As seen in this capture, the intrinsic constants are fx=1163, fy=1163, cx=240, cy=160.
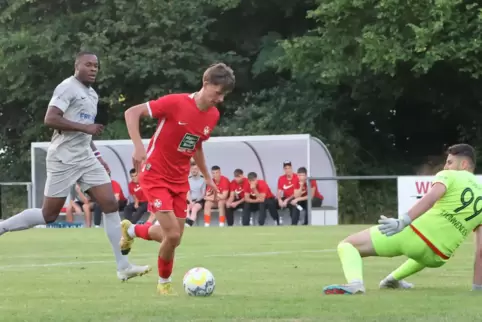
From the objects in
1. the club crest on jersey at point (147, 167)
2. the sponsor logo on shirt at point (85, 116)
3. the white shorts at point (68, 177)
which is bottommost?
the white shorts at point (68, 177)

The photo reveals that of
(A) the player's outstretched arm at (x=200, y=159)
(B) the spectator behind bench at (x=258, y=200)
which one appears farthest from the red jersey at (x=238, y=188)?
(A) the player's outstretched arm at (x=200, y=159)

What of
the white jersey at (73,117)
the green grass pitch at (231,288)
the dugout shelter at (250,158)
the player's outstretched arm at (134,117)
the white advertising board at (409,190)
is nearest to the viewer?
the green grass pitch at (231,288)

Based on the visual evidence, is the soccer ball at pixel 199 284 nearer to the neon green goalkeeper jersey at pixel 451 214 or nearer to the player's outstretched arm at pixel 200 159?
the player's outstretched arm at pixel 200 159

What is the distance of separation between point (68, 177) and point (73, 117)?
0.59 meters

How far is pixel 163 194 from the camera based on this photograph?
9.52 m

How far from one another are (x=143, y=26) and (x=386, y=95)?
8225 millimetres

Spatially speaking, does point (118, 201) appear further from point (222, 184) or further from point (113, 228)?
point (113, 228)

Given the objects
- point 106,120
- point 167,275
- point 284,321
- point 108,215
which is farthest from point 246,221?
point 284,321

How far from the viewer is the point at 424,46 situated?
1191 inches

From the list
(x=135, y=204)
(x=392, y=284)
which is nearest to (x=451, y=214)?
(x=392, y=284)

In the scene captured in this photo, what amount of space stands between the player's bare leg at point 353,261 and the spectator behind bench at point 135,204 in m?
18.9

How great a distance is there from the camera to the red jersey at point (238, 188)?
28.3 metres

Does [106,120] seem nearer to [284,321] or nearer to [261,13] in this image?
[261,13]

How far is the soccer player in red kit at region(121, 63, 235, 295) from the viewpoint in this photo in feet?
30.9
